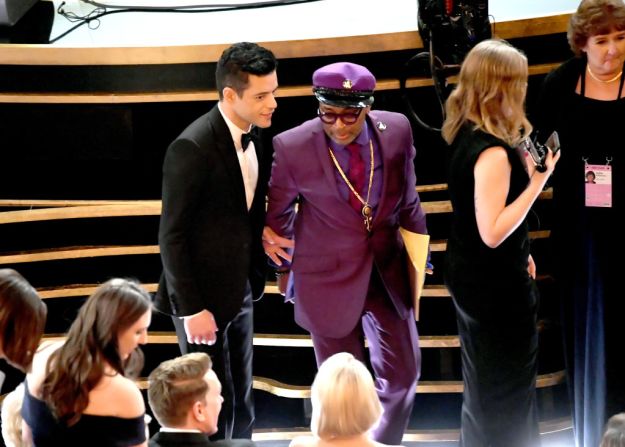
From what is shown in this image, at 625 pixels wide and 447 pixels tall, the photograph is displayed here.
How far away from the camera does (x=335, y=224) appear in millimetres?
3291

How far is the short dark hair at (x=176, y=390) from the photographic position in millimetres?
2906

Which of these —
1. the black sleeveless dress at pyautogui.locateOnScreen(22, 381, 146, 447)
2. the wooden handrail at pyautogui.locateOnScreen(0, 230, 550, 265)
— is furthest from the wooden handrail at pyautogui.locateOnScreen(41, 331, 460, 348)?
the black sleeveless dress at pyautogui.locateOnScreen(22, 381, 146, 447)

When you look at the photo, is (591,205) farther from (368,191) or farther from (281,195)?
(281,195)

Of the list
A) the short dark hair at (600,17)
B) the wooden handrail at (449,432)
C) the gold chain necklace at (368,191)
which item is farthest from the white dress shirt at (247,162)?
the wooden handrail at (449,432)

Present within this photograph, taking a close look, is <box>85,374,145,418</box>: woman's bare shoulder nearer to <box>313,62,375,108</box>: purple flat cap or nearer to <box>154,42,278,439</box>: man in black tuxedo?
<box>154,42,278,439</box>: man in black tuxedo

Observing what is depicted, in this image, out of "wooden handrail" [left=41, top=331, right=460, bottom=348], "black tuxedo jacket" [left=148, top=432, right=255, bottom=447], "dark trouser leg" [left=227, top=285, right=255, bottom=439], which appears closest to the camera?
"black tuxedo jacket" [left=148, top=432, right=255, bottom=447]

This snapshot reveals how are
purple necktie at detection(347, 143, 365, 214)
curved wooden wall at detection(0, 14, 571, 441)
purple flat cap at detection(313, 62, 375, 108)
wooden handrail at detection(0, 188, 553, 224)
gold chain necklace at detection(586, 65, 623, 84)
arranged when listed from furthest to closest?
wooden handrail at detection(0, 188, 553, 224)
curved wooden wall at detection(0, 14, 571, 441)
gold chain necklace at detection(586, 65, 623, 84)
purple necktie at detection(347, 143, 365, 214)
purple flat cap at detection(313, 62, 375, 108)

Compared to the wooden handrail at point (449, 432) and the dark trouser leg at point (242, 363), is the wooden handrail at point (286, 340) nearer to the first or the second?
the wooden handrail at point (449, 432)

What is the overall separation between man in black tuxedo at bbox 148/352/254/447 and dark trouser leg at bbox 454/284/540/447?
84 centimetres

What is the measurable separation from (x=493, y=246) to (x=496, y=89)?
1.48ft

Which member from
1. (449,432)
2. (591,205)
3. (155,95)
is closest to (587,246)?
(591,205)

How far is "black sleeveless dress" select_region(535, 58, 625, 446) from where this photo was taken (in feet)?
11.1

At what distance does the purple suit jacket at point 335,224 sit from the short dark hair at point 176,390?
0.57m

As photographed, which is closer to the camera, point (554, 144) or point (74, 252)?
point (554, 144)
